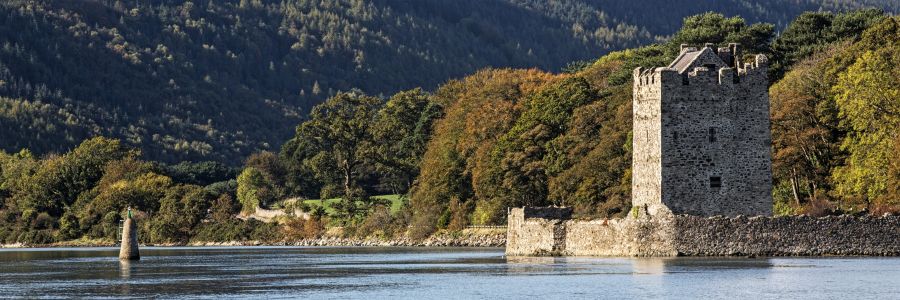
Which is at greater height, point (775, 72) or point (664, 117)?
point (775, 72)

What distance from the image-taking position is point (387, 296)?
160ft

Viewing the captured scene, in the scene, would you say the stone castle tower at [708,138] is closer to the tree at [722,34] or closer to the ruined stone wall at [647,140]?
the ruined stone wall at [647,140]

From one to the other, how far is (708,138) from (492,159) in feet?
125

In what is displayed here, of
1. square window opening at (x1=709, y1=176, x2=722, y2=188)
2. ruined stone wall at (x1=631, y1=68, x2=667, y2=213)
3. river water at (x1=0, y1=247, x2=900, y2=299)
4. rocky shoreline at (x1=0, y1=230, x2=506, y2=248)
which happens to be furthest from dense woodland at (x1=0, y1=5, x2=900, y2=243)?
river water at (x1=0, y1=247, x2=900, y2=299)

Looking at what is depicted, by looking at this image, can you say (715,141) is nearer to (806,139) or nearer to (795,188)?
(806,139)

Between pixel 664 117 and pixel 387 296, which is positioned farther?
pixel 664 117

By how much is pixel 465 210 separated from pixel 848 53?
109ft

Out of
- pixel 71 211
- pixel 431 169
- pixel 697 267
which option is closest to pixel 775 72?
pixel 431 169

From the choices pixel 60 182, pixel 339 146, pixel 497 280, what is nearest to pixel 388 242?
pixel 339 146

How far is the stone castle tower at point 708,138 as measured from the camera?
65.9 metres

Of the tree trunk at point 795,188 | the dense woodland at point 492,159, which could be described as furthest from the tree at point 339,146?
the tree trunk at point 795,188

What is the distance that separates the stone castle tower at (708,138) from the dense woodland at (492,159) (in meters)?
3.96

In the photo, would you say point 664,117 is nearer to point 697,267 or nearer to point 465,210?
point 697,267

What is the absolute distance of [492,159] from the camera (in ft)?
340
